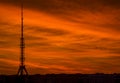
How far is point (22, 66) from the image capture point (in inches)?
5310

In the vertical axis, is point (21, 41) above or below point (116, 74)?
above
